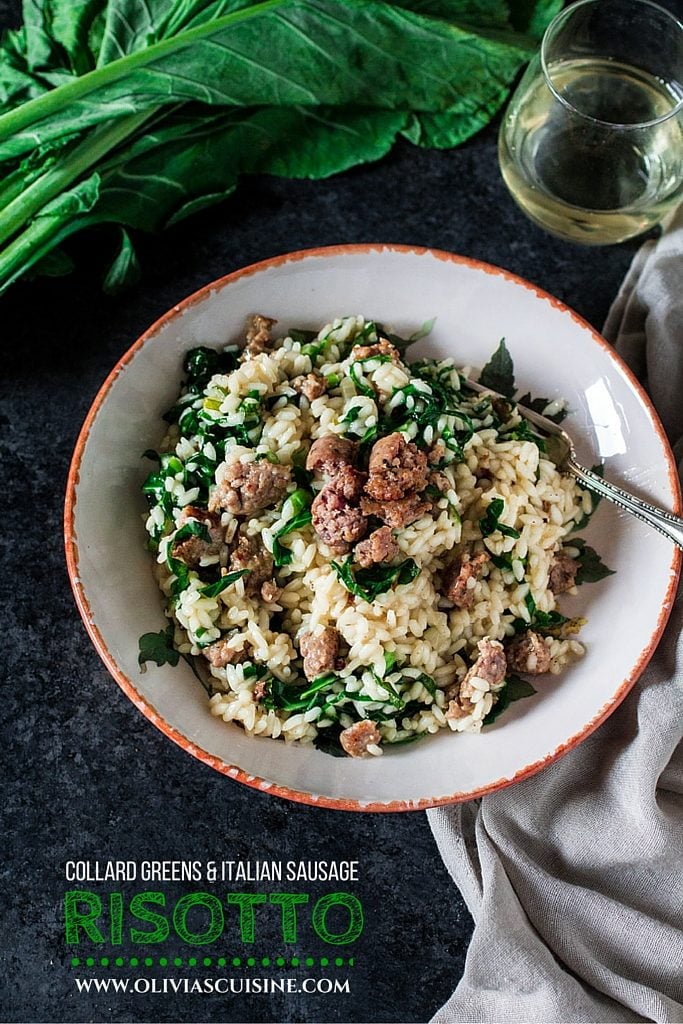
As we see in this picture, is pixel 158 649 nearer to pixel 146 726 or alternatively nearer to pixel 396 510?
pixel 146 726

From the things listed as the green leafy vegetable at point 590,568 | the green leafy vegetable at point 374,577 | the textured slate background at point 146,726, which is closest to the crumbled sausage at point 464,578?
the green leafy vegetable at point 374,577

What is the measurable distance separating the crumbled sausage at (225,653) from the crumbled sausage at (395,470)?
2.14 feet

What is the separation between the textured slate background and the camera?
351cm

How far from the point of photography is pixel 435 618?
3322 mm

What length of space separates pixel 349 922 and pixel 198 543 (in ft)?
4.64

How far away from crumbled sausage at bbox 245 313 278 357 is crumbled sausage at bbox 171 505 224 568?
0.64 metres

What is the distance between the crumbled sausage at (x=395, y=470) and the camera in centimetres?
314

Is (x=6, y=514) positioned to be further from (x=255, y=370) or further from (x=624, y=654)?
(x=624, y=654)

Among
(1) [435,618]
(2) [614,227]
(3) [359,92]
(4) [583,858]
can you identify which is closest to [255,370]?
(1) [435,618]

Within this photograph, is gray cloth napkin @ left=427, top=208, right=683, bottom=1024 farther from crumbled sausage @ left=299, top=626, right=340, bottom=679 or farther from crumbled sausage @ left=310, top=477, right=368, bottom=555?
crumbled sausage @ left=310, top=477, right=368, bottom=555

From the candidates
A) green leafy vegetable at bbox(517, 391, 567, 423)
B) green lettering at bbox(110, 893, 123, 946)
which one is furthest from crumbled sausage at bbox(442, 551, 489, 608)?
green lettering at bbox(110, 893, 123, 946)

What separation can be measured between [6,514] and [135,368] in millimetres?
832

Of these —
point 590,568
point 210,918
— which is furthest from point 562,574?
point 210,918

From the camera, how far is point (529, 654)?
135 inches
